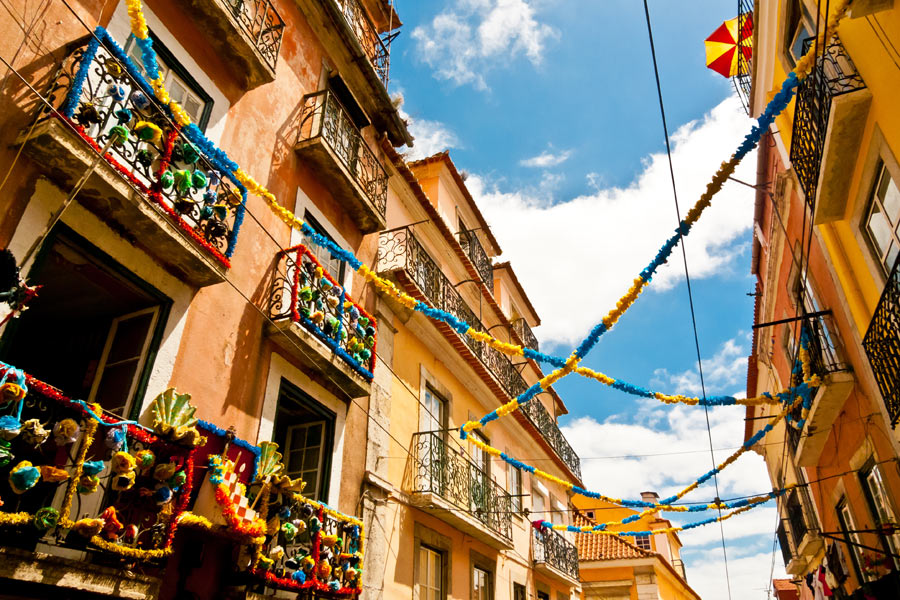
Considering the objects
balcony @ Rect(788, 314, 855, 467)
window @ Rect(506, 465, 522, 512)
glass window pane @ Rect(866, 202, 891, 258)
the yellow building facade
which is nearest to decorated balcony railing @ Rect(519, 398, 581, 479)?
window @ Rect(506, 465, 522, 512)

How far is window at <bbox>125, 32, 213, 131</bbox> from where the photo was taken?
6523 mm

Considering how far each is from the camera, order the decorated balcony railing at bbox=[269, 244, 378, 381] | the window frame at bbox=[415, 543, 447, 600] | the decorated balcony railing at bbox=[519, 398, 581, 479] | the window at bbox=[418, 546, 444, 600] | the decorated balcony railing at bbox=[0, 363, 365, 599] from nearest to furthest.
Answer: the decorated balcony railing at bbox=[0, 363, 365, 599]
the decorated balcony railing at bbox=[269, 244, 378, 381]
the window frame at bbox=[415, 543, 447, 600]
the window at bbox=[418, 546, 444, 600]
the decorated balcony railing at bbox=[519, 398, 581, 479]

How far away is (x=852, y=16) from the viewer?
6121mm

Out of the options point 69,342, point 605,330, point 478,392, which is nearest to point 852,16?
point 605,330

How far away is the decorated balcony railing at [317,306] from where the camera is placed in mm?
7598

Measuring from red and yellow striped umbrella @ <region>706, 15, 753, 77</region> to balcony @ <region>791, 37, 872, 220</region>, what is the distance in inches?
186

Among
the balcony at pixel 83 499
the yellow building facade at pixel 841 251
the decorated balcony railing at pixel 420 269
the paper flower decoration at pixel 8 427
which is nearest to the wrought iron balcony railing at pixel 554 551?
the decorated balcony railing at pixel 420 269

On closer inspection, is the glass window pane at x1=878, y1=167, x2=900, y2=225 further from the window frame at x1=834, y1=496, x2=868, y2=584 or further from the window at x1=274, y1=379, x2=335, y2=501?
the window at x1=274, y1=379, x2=335, y2=501

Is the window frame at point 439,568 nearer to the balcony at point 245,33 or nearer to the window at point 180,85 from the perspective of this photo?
the window at point 180,85

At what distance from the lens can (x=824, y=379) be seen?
902 centimetres

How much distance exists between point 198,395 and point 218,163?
2344 millimetres

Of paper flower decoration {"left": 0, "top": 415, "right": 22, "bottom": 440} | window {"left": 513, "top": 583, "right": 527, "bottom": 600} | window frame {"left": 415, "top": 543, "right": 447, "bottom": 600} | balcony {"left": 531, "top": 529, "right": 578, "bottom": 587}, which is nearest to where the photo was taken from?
paper flower decoration {"left": 0, "top": 415, "right": 22, "bottom": 440}

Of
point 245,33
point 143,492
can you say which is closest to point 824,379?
point 143,492

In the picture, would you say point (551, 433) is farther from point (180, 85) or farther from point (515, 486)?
point (180, 85)
